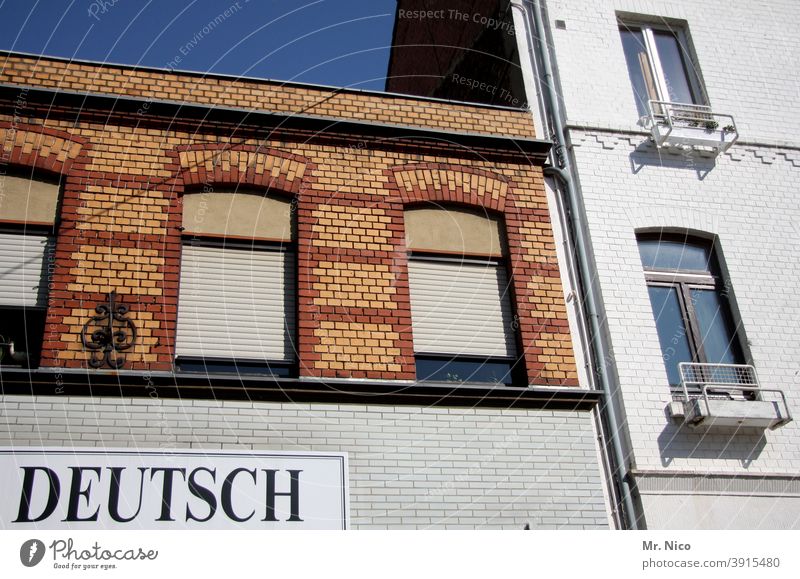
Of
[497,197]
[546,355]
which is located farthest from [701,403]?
[497,197]

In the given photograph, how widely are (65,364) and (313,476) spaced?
108 inches

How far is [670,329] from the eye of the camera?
422 inches

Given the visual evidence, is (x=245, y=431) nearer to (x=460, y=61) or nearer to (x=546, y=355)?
(x=546, y=355)

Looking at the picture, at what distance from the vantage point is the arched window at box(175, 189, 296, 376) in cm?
942

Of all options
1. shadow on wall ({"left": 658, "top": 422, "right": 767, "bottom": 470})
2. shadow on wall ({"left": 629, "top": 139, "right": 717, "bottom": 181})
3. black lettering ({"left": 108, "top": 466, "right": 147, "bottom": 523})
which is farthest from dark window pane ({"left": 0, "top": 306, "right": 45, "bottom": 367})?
shadow on wall ({"left": 629, "top": 139, "right": 717, "bottom": 181})

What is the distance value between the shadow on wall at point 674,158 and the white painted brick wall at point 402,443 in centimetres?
413

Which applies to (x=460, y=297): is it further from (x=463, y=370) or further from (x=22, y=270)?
(x=22, y=270)

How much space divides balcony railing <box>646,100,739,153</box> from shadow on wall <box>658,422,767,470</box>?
4.06 metres

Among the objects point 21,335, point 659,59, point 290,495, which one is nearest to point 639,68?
point 659,59

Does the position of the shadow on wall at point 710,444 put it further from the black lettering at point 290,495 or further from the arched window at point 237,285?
the arched window at point 237,285

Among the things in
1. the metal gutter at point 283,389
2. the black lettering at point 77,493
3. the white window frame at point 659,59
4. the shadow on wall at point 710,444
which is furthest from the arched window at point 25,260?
the white window frame at point 659,59

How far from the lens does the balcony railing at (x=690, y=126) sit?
1183 cm

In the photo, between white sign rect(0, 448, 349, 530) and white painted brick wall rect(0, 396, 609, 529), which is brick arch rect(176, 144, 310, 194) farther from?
white sign rect(0, 448, 349, 530)

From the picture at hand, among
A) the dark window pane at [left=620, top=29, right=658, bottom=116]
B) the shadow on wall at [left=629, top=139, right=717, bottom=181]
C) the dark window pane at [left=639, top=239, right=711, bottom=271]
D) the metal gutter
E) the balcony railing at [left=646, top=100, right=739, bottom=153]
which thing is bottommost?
the metal gutter
